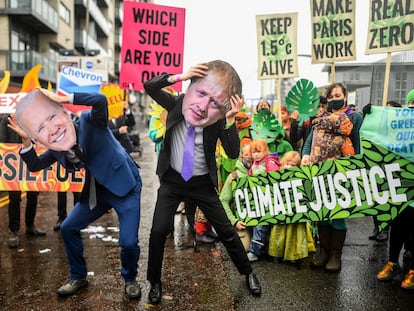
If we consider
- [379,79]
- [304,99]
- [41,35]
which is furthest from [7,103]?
[41,35]

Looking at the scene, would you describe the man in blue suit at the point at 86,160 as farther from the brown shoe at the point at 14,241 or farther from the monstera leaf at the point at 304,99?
the monstera leaf at the point at 304,99

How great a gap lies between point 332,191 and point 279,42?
8.41ft

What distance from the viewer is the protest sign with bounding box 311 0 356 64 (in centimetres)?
514

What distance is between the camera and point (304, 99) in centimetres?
521

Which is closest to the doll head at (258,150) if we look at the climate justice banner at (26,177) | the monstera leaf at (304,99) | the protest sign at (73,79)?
the monstera leaf at (304,99)

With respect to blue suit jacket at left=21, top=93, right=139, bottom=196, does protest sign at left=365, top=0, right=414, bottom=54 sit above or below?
above

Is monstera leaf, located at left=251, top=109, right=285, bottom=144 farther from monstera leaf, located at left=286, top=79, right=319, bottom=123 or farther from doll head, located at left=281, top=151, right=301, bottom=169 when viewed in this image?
doll head, located at left=281, top=151, right=301, bottom=169

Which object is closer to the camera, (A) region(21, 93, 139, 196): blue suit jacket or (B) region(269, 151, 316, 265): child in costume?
(A) region(21, 93, 139, 196): blue suit jacket

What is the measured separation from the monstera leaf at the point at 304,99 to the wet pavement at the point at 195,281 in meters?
1.76

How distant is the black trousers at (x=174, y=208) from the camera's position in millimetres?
3442

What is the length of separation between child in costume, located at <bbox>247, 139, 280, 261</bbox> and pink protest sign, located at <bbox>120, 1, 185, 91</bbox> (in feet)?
4.51

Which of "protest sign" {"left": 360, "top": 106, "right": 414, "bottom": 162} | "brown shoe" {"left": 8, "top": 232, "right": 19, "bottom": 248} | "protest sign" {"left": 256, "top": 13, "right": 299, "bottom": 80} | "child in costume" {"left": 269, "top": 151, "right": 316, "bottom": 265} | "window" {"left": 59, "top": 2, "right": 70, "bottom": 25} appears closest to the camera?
"protest sign" {"left": 360, "top": 106, "right": 414, "bottom": 162}

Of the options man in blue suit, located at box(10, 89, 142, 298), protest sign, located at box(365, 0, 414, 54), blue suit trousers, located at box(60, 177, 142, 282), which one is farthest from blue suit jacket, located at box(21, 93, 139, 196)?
protest sign, located at box(365, 0, 414, 54)

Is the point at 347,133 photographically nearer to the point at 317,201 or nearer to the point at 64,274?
the point at 317,201
